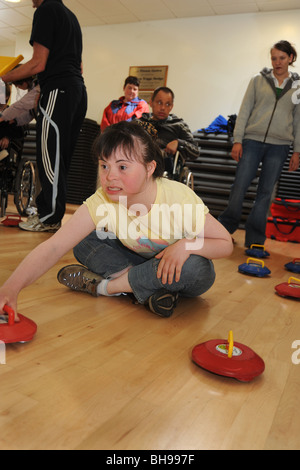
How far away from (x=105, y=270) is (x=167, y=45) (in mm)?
4324

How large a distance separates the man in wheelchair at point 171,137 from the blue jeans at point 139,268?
5.16ft

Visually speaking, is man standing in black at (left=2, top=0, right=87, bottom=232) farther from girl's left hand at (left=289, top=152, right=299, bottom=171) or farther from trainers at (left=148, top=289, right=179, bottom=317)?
girl's left hand at (left=289, top=152, right=299, bottom=171)

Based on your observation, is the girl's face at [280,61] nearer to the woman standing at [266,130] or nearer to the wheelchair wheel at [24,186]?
the woman standing at [266,130]

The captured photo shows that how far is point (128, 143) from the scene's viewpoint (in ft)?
3.39

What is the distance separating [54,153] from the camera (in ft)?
7.43

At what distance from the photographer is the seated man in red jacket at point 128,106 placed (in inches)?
141

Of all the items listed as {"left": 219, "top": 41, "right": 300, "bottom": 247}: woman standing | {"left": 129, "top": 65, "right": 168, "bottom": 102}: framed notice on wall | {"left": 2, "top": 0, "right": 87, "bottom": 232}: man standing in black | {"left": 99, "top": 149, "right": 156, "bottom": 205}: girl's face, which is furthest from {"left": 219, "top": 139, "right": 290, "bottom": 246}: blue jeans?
{"left": 129, "top": 65, "right": 168, "bottom": 102}: framed notice on wall

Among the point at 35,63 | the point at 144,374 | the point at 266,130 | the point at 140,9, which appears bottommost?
the point at 144,374

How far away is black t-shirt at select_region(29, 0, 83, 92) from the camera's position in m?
2.12

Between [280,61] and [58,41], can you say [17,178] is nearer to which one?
[58,41]

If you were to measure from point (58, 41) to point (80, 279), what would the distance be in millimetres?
1531

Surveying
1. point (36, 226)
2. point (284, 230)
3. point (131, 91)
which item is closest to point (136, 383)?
point (36, 226)

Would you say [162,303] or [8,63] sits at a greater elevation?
[8,63]
